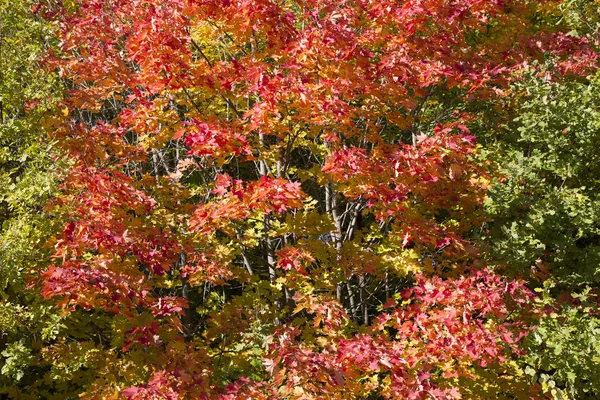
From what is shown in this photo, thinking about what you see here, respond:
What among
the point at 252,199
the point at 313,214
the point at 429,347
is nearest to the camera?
the point at 252,199

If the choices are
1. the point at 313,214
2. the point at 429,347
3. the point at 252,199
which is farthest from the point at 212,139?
the point at 429,347

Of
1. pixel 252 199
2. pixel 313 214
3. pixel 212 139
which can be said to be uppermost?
pixel 212 139

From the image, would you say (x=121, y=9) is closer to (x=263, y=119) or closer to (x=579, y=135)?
(x=263, y=119)

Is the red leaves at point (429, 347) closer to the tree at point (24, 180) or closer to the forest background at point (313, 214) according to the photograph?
the forest background at point (313, 214)

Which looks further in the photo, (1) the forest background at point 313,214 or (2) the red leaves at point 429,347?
(1) the forest background at point 313,214

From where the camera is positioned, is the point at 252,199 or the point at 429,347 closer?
the point at 252,199

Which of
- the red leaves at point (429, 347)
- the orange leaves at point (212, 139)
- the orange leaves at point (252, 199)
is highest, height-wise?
the orange leaves at point (212, 139)

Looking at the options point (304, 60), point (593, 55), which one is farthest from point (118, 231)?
point (593, 55)

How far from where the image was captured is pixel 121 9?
A: 272 inches

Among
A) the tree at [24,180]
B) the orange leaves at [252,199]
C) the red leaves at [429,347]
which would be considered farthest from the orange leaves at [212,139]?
the red leaves at [429,347]

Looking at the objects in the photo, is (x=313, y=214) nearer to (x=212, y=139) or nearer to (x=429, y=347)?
(x=212, y=139)

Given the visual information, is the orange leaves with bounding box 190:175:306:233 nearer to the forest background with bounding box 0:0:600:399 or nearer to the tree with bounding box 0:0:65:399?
the forest background with bounding box 0:0:600:399

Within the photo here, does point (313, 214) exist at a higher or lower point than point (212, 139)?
lower

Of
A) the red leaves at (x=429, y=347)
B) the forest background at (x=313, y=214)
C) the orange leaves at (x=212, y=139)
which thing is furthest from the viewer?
the orange leaves at (x=212, y=139)
